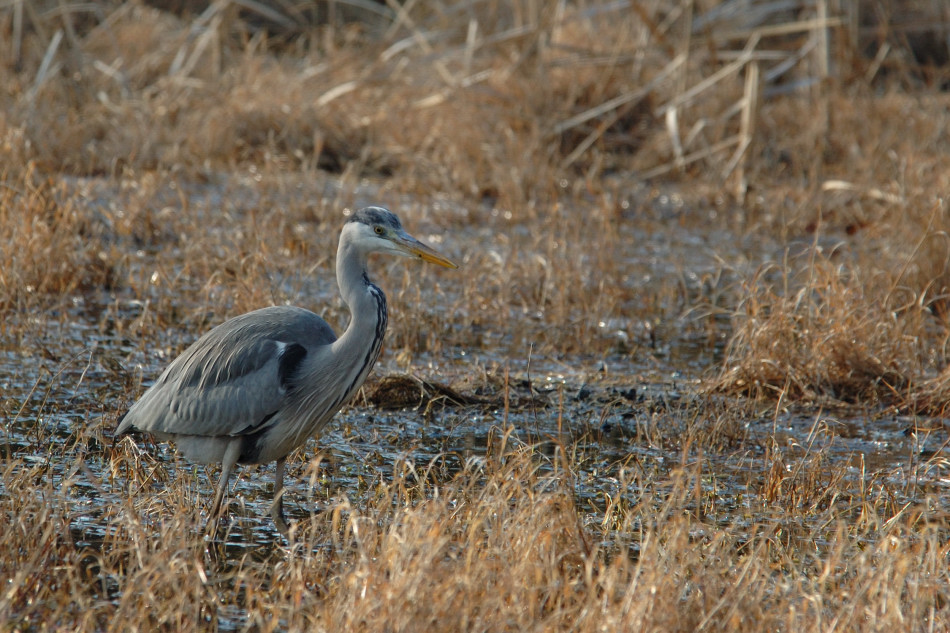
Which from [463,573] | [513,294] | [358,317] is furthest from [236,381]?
[513,294]

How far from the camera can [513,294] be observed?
7.67 m

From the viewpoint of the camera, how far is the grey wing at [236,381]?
15.2 feet

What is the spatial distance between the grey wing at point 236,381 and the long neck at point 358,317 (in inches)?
6.7

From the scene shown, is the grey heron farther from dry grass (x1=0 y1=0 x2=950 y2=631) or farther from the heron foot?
dry grass (x1=0 y1=0 x2=950 y2=631)

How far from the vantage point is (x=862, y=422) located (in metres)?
6.12

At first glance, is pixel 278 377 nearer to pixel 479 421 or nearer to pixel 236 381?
pixel 236 381

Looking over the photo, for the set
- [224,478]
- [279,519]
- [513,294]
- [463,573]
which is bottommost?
[513,294]

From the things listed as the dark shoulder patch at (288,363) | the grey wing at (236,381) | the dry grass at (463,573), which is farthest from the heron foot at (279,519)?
the dark shoulder patch at (288,363)

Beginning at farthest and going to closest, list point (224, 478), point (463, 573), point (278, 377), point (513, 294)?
point (513, 294) → point (278, 377) → point (224, 478) → point (463, 573)

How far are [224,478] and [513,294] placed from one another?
3439 mm

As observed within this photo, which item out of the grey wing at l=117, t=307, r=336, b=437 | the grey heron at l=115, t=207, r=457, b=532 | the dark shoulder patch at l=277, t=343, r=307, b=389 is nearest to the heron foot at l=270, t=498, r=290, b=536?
the grey heron at l=115, t=207, r=457, b=532

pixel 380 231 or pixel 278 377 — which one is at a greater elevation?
pixel 380 231

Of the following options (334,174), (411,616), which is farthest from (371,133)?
(411,616)

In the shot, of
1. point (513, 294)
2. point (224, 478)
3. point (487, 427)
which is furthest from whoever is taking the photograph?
point (513, 294)
